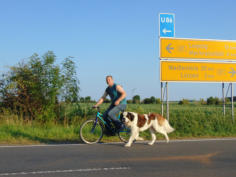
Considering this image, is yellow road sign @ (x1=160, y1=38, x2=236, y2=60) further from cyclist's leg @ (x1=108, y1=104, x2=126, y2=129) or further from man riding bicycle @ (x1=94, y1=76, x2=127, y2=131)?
cyclist's leg @ (x1=108, y1=104, x2=126, y2=129)

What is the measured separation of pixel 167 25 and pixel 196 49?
1.93m

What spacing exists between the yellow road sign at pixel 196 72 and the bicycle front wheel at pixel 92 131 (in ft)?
17.7

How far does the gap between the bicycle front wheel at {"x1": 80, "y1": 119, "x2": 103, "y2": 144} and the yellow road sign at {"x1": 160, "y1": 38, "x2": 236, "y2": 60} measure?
5.81m

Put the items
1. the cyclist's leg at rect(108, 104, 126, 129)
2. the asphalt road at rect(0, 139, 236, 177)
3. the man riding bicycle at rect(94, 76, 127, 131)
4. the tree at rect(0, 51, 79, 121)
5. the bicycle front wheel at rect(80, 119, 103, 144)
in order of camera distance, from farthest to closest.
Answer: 1. the tree at rect(0, 51, 79, 121)
2. the bicycle front wheel at rect(80, 119, 103, 144)
3. the cyclist's leg at rect(108, 104, 126, 129)
4. the man riding bicycle at rect(94, 76, 127, 131)
5. the asphalt road at rect(0, 139, 236, 177)

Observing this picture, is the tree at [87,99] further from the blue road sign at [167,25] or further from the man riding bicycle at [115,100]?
the man riding bicycle at [115,100]

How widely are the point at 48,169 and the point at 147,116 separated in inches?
158

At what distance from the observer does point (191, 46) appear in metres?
14.4

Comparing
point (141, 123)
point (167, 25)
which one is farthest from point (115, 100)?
point (167, 25)

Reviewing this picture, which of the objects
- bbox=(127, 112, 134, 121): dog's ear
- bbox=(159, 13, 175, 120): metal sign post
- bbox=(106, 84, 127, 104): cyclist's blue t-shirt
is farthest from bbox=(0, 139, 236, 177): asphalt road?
bbox=(159, 13, 175, 120): metal sign post

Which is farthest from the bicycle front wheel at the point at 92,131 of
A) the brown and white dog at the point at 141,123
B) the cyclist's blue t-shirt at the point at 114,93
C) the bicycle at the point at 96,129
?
Answer: the brown and white dog at the point at 141,123

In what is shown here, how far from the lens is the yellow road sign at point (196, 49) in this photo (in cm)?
1398

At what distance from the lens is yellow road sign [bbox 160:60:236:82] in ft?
45.9

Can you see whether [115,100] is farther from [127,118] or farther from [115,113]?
[127,118]

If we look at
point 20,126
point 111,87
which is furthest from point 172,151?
point 20,126
